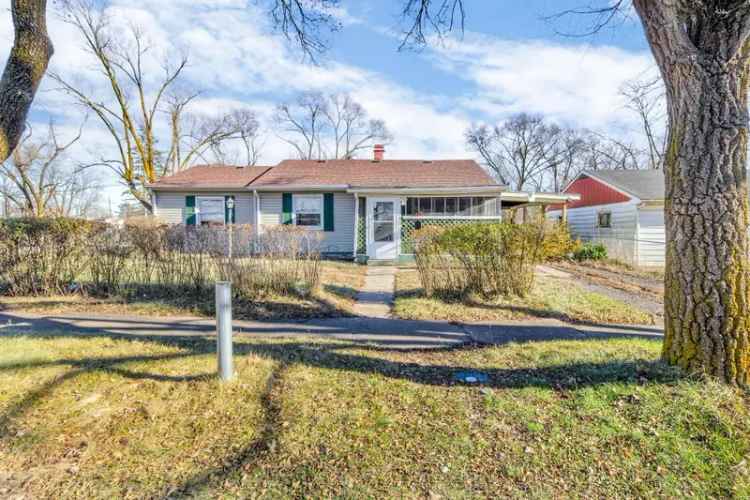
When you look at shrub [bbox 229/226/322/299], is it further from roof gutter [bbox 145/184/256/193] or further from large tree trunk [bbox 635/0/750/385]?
roof gutter [bbox 145/184/256/193]

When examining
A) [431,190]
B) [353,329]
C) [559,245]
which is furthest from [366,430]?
[559,245]

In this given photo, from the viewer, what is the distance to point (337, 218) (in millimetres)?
13664

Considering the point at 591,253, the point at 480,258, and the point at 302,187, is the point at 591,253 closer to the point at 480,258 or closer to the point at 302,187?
the point at 480,258

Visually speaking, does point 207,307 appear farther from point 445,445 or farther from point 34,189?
point 34,189

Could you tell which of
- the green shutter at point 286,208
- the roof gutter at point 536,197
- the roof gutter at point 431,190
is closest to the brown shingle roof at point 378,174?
the roof gutter at point 431,190

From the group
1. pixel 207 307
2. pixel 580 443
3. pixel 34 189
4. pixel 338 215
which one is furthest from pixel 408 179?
pixel 34 189

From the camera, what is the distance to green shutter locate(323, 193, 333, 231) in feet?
44.6

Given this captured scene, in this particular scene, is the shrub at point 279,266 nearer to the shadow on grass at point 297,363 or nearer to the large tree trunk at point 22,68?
the shadow on grass at point 297,363

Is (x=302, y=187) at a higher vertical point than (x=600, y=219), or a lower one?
higher

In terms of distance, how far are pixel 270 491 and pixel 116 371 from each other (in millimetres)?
2317

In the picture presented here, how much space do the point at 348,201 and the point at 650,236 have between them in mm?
11670

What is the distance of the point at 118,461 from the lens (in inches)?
85.4

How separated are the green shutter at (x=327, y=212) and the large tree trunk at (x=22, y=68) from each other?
9.80 m

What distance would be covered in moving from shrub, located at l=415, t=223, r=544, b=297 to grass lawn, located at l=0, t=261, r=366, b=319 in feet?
5.60
